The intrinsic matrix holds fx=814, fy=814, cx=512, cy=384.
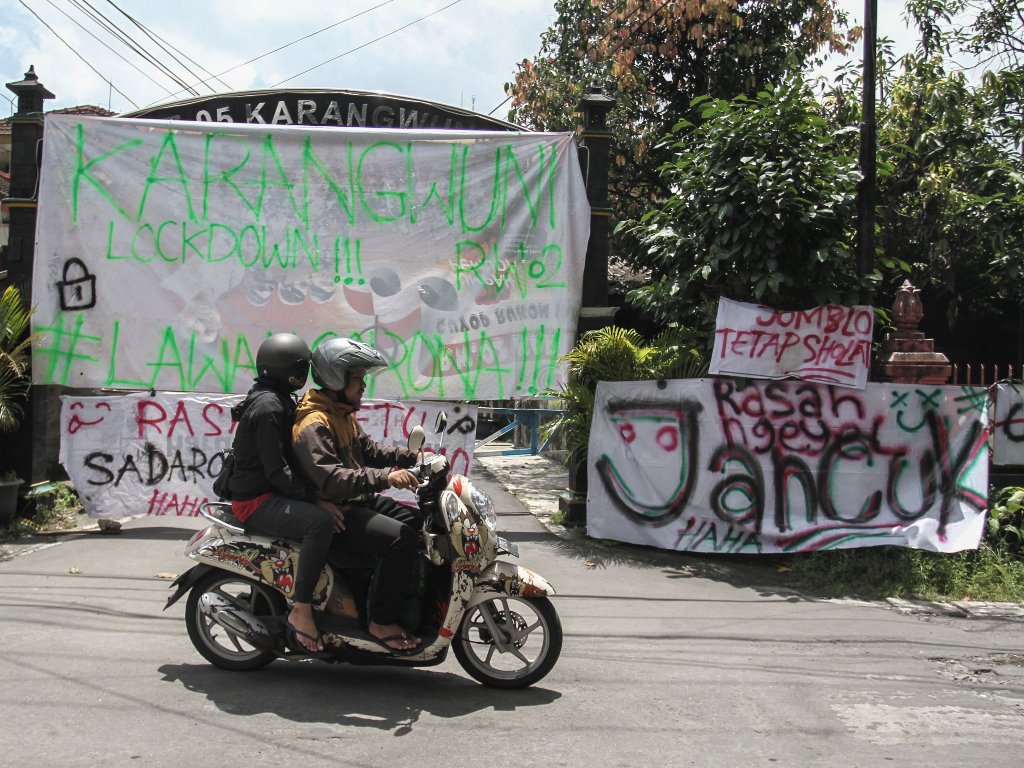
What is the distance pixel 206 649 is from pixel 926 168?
9.62m

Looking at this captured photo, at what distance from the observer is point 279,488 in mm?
3895

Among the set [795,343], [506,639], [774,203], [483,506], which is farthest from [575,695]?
[774,203]

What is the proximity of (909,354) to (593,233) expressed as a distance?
9.80 ft

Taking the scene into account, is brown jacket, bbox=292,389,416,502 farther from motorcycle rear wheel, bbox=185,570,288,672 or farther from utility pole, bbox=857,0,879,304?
utility pole, bbox=857,0,879,304

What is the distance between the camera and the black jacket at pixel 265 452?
3.84 metres

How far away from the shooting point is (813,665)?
4473 mm

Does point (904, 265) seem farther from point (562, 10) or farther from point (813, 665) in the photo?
point (562, 10)

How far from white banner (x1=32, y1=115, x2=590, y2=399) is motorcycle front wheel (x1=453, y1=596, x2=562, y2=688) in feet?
12.3

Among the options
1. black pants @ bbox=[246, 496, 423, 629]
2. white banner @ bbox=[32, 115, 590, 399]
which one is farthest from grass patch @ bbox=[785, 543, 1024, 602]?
black pants @ bbox=[246, 496, 423, 629]

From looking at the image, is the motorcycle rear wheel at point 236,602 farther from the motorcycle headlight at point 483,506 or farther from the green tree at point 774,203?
the green tree at point 774,203

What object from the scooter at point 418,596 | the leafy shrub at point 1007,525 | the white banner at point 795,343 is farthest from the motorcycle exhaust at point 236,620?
the leafy shrub at point 1007,525

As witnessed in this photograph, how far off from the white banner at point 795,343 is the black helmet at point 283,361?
12.6 feet

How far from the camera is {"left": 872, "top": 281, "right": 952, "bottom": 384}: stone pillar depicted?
22.0ft

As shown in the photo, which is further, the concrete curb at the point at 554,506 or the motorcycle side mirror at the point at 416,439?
the concrete curb at the point at 554,506
